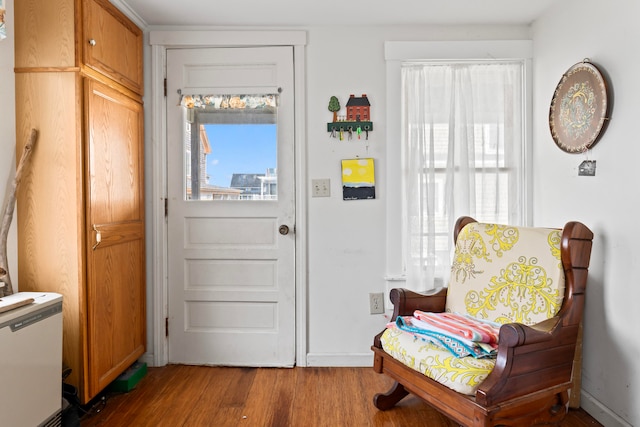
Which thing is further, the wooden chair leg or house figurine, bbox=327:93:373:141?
house figurine, bbox=327:93:373:141

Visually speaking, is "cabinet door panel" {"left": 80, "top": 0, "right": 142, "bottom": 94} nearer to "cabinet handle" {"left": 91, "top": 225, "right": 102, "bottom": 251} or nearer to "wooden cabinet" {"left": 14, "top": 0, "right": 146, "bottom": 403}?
"wooden cabinet" {"left": 14, "top": 0, "right": 146, "bottom": 403}

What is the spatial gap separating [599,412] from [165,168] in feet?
8.89

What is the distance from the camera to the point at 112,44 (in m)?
2.13

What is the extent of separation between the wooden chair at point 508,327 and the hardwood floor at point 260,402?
15 cm

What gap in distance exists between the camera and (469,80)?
2.46m

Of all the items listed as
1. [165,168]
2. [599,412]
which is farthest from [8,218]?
[599,412]

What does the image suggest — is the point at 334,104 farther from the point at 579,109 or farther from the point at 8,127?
the point at 8,127

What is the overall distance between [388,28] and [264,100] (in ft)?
2.96

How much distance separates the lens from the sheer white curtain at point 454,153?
2465 mm

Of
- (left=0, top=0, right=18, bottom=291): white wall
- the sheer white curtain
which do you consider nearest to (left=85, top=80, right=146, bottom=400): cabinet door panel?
(left=0, top=0, right=18, bottom=291): white wall

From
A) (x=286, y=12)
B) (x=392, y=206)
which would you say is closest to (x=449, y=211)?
(x=392, y=206)

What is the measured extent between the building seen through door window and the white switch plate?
0.79 ft

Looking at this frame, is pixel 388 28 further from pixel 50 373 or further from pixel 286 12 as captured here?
pixel 50 373

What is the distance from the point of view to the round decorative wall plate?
186cm
